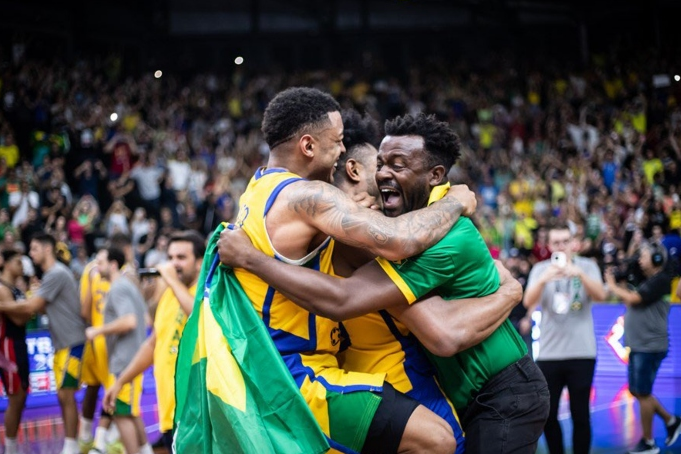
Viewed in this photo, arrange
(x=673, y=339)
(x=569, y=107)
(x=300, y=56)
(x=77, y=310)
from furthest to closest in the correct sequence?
(x=300, y=56) < (x=569, y=107) < (x=673, y=339) < (x=77, y=310)

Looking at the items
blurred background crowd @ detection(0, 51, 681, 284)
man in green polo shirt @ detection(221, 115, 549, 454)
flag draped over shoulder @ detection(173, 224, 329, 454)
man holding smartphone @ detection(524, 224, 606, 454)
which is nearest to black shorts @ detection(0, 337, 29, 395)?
man holding smartphone @ detection(524, 224, 606, 454)

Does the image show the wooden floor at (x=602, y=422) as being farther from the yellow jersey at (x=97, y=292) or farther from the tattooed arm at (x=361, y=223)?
the tattooed arm at (x=361, y=223)

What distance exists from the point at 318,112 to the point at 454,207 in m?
0.74

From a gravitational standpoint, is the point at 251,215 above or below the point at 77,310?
above

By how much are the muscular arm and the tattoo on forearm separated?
0.28 m

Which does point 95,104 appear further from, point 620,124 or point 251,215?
point 251,215

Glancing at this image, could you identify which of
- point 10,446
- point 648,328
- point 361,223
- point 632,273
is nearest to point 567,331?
point 648,328

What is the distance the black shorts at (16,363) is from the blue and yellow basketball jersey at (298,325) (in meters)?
5.90

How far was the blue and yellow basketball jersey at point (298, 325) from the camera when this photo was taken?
3.75 meters

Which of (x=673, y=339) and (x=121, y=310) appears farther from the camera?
(x=673, y=339)

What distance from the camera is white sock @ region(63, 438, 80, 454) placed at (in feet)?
28.5

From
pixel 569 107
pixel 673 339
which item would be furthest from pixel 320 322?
pixel 569 107

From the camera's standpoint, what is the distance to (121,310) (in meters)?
8.59

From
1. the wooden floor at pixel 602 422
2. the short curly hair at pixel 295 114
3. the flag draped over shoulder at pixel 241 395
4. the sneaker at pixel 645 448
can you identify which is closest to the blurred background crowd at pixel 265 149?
the wooden floor at pixel 602 422
